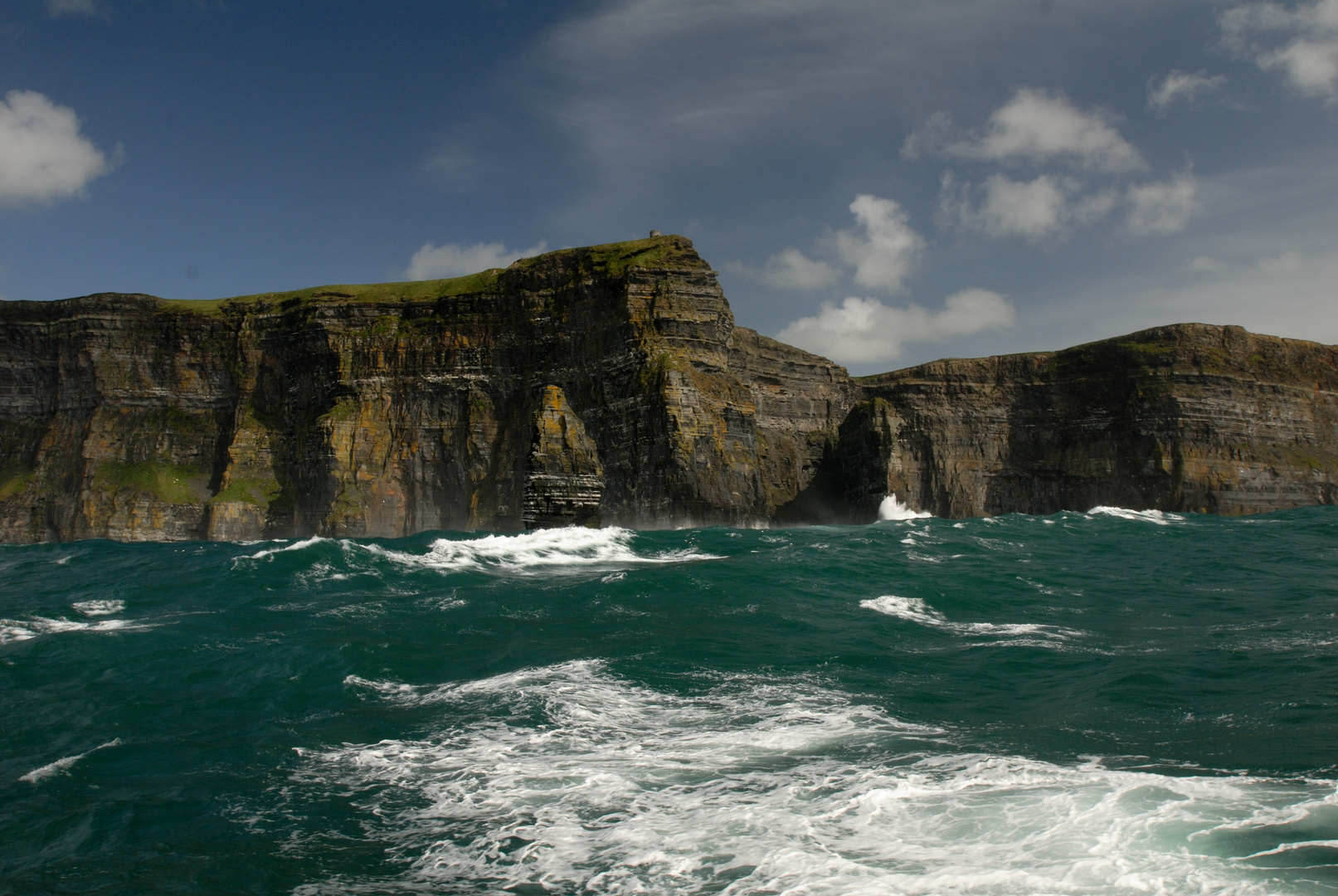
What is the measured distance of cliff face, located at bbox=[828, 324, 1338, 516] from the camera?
7981 centimetres

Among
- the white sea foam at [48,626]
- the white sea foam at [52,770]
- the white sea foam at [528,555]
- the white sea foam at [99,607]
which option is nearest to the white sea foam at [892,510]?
the white sea foam at [528,555]

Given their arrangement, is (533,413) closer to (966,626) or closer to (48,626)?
(48,626)

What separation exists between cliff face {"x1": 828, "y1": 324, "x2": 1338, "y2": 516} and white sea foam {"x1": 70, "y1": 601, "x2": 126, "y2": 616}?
231 feet

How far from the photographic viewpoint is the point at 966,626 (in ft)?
58.1

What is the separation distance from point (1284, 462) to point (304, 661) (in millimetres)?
95343

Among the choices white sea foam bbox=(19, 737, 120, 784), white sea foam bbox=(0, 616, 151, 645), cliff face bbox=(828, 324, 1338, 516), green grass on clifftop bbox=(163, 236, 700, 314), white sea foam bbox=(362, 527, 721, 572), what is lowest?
white sea foam bbox=(19, 737, 120, 784)

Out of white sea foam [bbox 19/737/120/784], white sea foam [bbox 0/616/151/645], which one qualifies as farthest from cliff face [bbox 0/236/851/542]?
white sea foam [bbox 19/737/120/784]

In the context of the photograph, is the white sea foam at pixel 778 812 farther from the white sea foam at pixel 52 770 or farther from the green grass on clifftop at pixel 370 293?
the green grass on clifftop at pixel 370 293

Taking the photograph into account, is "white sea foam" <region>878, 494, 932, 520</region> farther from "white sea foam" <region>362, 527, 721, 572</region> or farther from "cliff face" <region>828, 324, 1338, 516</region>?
"white sea foam" <region>362, 527, 721, 572</region>

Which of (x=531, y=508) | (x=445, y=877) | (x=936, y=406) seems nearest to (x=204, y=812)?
(x=445, y=877)

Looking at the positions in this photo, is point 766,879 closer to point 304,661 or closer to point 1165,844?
point 1165,844

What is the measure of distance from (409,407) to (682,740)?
70.9 m

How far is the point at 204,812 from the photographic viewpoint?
28.6 ft

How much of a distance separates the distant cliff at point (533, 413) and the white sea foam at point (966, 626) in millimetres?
40992
